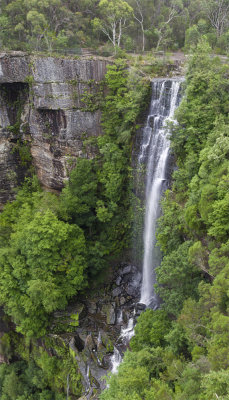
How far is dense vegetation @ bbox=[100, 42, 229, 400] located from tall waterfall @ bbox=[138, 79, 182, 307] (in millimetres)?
1529

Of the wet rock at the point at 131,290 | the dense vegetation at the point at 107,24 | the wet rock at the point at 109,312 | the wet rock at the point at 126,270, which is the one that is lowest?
the wet rock at the point at 109,312

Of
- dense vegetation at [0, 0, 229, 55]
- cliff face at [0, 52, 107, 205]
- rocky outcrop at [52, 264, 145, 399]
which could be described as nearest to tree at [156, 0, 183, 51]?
dense vegetation at [0, 0, 229, 55]

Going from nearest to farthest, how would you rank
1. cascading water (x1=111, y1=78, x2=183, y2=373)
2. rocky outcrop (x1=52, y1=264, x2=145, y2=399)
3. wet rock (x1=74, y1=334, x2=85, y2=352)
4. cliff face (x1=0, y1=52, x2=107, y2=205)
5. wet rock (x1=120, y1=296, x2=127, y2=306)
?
1. rocky outcrop (x1=52, y1=264, x2=145, y2=399)
2. wet rock (x1=74, y1=334, x2=85, y2=352)
3. cascading water (x1=111, y1=78, x2=183, y2=373)
4. wet rock (x1=120, y1=296, x2=127, y2=306)
5. cliff face (x1=0, y1=52, x2=107, y2=205)

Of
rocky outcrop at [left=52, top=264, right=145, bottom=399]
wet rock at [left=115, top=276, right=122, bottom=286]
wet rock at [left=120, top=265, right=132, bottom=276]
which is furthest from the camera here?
wet rock at [left=120, top=265, right=132, bottom=276]

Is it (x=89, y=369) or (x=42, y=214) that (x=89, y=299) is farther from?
(x=42, y=214)

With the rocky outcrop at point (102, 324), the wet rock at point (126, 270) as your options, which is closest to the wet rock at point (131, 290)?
the rocky outcrop at point (102, 324)

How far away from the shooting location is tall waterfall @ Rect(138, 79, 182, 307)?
20.0m

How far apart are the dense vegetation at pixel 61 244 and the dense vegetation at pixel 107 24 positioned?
23.5 feet

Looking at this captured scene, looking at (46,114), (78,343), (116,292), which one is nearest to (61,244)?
(116,292)

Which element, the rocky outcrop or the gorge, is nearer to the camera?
the gorge

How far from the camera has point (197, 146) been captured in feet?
56.2

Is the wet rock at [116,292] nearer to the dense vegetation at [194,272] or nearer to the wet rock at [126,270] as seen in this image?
the wet rock at [126,270]

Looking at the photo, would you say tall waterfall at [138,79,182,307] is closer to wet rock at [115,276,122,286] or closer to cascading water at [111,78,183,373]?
cascading water at [111,78,183,373]

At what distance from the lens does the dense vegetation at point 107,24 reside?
24.4m
